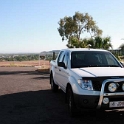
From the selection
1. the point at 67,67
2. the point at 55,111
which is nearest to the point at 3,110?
the point at 55,111

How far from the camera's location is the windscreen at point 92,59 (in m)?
7.73

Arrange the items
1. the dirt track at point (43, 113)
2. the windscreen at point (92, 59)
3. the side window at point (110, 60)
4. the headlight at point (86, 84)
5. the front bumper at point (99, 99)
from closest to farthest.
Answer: the front bumper at point (99, 99) < the headlight at point (86, 84) < the dirt track at point (43, 113) < the windscreen at point (92, 59) < the side window at point (110, 60)

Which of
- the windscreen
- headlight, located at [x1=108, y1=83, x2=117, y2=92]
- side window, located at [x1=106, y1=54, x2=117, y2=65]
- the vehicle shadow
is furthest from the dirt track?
side window, located at [x1=106, y1=54, x2=117, y2=65]

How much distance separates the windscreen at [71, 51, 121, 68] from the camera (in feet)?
25.4

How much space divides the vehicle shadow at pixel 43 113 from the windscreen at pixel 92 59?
1376 mm

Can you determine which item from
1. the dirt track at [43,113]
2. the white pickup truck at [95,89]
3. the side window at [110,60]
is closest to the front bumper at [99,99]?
the white pickup truck at [95,89]

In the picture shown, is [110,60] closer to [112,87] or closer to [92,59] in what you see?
[92,59]

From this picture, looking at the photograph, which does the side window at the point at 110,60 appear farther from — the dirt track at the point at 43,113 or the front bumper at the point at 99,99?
the front bumper at the point at 99,99

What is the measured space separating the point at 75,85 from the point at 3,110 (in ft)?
8.17

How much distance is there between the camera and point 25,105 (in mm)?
8305

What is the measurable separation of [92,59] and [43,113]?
2203mm

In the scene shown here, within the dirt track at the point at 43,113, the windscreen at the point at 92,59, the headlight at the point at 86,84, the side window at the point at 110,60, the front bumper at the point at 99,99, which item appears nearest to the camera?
the front bumper at the point at 99,99

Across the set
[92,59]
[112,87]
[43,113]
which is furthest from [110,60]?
[43,113]

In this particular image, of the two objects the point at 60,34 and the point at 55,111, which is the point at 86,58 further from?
the point at 60,34
